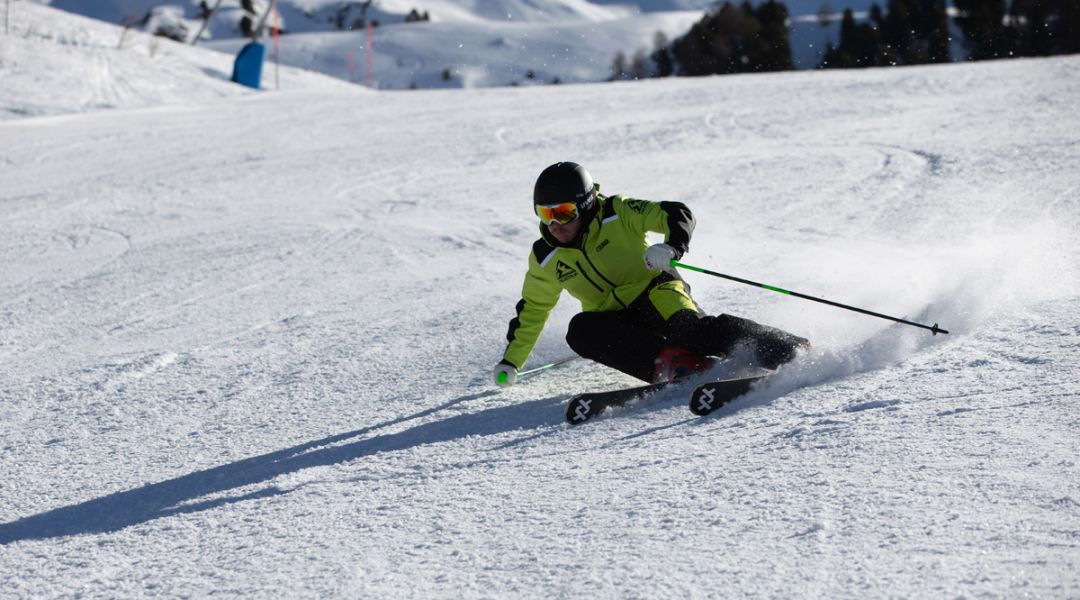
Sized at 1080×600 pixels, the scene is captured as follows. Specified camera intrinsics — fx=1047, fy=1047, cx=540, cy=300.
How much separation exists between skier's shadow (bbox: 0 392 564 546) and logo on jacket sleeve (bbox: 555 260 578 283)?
1.81 ft

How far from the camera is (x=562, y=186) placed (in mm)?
4328

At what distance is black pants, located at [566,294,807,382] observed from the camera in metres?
4.03

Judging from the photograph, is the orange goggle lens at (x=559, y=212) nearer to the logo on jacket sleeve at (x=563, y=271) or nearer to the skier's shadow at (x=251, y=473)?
the logo on jacket sleeve at (x=563, y=271)

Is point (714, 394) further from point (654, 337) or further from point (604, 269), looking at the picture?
point (604, 269)

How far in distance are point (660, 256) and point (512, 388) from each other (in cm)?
97

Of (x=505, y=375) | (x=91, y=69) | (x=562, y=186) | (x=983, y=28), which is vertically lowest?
(x=505, y=375)

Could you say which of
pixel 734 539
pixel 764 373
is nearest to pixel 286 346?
pixel 764 373

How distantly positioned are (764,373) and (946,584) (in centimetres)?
170

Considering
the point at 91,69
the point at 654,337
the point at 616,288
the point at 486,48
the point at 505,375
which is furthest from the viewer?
the point at 486,48

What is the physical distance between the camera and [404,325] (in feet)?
18.6

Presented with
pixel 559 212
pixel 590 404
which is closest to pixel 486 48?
pixel 559 212

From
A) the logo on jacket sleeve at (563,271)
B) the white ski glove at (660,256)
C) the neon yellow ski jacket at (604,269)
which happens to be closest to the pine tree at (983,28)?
the neon yellow ski jacket at (604,269)

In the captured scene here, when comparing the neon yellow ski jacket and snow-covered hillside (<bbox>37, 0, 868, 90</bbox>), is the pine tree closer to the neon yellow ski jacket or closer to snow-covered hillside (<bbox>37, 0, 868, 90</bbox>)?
snow-covered hillside (<bbox>37, 0, 868, 90</bbox>)

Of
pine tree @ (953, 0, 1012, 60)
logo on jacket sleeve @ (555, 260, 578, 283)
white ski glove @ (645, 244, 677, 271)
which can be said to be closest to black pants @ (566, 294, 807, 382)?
logo on jacket sleeve @ (555, 260, 578, 283)
